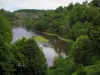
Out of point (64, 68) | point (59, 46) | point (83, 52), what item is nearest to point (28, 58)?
point (64, 68)

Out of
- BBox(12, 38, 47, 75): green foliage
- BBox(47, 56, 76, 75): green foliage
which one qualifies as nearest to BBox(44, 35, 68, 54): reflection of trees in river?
BBox(47, 56, 76, 75): green foliage

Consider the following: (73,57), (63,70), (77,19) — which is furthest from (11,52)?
(77,19)

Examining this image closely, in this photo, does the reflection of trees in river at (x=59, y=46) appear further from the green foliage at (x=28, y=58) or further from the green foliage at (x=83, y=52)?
the green foliage at (x=28, y=58)

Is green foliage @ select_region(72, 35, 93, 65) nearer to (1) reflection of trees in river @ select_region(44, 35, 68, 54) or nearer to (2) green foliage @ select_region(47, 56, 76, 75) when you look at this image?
(2) green foliage @ select_region(47, 56, 76, 75)

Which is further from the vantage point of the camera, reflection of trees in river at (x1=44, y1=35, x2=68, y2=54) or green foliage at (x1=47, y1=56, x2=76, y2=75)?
reflection of trees in river at (x1=44, y1=35, x2=68, y2=54)

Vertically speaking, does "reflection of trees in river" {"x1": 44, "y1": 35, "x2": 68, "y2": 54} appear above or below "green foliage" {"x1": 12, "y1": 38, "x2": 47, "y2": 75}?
below

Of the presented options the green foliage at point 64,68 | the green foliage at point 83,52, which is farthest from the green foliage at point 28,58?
the green foliage at point 83,52

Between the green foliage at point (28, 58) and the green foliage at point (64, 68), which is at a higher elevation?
the green foliage at point (28, 58)

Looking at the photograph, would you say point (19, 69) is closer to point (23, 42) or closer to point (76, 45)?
point (23, 42)

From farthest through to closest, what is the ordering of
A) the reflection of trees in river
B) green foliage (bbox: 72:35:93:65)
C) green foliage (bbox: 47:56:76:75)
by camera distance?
1. the reflection of trees in river
2. green foliage (bbox: 72:35:93:65)
3. green foliage (bbox: 47:56:76:75)

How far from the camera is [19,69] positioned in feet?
121

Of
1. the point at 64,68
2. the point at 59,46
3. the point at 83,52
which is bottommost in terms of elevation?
the point at 59,46

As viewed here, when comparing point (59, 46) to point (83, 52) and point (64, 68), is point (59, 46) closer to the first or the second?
point (83, 52)

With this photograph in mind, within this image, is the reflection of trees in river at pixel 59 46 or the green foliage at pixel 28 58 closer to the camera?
the green foliage at pixel 28 58
